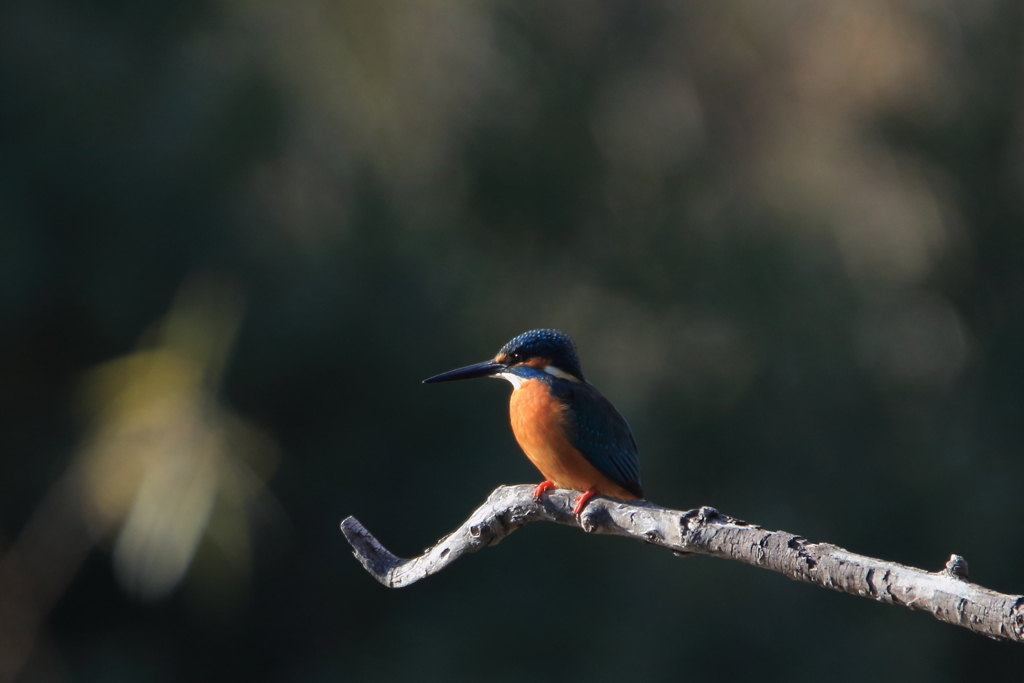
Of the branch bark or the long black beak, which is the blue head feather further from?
the branch bark

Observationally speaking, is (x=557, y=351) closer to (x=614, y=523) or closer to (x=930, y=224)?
(x=614, y=523)

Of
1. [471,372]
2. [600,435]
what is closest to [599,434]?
[600,435]

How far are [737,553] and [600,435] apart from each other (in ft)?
2.58

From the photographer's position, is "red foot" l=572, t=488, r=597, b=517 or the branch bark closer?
the branch bark

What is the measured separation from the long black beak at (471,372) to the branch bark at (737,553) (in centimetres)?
37

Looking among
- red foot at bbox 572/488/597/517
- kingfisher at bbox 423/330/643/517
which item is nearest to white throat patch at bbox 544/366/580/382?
kingfisher at bbox 423/330/643/517

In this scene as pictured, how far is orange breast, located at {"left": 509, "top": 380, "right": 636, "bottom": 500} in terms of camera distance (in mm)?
1680

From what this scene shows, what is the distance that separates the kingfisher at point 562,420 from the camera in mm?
1688

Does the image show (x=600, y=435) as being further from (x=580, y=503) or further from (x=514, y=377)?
(x=580, y=503)

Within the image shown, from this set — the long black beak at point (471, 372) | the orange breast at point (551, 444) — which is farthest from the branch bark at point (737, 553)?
the long black beak at point (471, 372)

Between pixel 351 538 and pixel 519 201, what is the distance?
3410 mm

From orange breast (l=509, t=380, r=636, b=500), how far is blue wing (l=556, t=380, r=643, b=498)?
0.02m

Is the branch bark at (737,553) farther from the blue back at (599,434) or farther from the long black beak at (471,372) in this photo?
the long black beak at (471,372)

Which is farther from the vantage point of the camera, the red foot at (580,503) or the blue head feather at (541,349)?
the blue head feather at (541,349)
